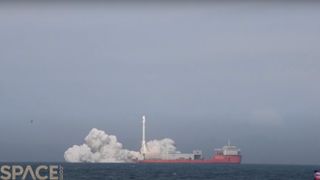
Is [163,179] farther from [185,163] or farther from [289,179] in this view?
[185,163]

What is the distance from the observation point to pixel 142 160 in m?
149

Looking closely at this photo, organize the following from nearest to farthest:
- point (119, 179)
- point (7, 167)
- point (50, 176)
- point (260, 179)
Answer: point (50, 176) → point (7, 167) → point (119, 179) → point (260, 179)

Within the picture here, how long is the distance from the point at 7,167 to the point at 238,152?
114m

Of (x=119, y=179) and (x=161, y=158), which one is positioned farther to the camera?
(x=161, y=158)

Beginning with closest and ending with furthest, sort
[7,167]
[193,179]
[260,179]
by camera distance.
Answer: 1. [7,167]
2. [193,179]
3. [260,179]

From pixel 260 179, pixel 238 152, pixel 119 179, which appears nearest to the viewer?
pixel 119 179

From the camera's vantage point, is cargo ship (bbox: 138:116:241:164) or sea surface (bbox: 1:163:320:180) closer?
sea surface (bbox: 1:163:320:180)

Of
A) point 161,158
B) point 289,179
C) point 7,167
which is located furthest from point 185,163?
point 7,167

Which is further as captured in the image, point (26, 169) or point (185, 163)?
point (185, 163)

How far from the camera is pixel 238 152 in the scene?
13425 centimetres

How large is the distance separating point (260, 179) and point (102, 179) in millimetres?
15913

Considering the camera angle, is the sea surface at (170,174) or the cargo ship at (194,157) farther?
the cargo ship at (194,157)

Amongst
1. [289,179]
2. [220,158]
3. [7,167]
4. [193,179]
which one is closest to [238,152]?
[220,158]

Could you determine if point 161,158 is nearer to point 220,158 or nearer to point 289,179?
point 220,158
